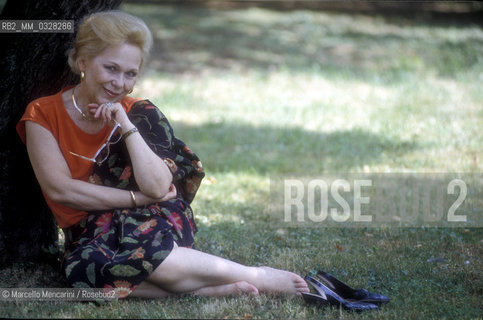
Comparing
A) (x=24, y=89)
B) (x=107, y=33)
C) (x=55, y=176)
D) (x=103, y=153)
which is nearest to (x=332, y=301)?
(x=103, y=153)

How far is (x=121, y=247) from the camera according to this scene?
9.86ft

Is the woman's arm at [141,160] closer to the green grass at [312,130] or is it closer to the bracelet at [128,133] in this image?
the bracelet at [128,133]

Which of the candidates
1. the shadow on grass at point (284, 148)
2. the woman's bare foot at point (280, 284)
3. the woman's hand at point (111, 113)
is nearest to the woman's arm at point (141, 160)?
the woman's hand at point (111, 113)

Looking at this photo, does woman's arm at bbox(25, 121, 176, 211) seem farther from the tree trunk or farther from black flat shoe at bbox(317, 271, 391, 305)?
black flat shoe at bbox(317, 271, 391, 305)

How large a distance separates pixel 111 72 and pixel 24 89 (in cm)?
56

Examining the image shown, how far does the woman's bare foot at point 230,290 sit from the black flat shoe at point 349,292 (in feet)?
1.34

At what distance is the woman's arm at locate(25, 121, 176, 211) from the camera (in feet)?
10.0

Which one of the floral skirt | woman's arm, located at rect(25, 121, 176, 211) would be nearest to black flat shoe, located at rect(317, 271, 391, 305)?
the floral skirt

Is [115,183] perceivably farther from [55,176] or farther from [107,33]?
[107,33]

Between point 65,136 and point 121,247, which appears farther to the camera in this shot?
point 65,136

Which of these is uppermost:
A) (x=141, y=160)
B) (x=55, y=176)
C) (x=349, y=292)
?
(x=141, y=160)

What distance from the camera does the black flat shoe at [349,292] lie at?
312 cm

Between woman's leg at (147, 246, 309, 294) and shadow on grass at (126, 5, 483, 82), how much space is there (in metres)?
6.39

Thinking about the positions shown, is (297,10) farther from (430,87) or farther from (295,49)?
(430,87)
